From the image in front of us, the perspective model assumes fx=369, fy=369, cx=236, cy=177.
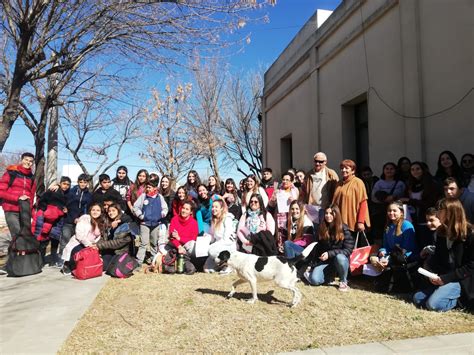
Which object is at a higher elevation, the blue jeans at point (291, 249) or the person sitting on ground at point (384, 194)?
the person sitting on ground at point (384, 194)

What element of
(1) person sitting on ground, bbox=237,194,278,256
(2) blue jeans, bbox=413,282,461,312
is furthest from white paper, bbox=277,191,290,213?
(2) blue jeans, bbox=413,282,461,312

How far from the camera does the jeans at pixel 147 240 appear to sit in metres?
7.31

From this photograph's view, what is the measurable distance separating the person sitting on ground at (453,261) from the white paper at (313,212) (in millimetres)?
2169

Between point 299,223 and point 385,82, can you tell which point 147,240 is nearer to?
point 299,223

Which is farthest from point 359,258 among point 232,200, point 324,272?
point 232,200

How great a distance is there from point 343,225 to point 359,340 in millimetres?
2266

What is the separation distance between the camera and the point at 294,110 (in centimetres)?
1438

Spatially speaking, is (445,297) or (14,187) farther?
(14,187)

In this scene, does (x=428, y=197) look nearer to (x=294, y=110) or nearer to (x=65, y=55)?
(x=65, y=55)

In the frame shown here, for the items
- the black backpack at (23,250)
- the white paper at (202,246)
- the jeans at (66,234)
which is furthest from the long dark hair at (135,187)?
the black backpack at (23,250)

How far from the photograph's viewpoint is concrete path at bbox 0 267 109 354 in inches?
144

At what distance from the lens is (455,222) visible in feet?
14.1

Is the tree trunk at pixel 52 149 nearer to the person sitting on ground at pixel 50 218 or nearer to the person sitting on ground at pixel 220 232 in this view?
the person sitting on ground at pixel 50 218

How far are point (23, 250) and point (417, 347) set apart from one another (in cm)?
631
